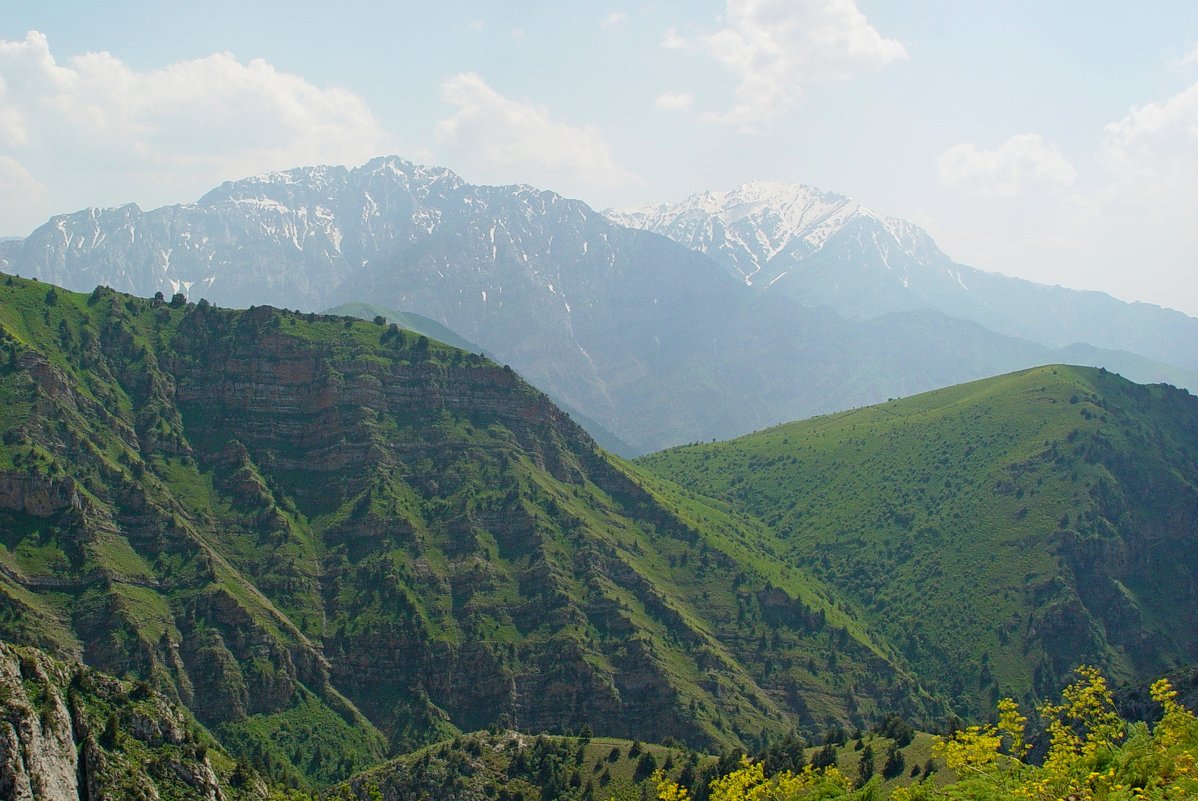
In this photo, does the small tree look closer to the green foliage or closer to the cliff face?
the green foliage

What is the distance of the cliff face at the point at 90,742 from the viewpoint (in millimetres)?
136875

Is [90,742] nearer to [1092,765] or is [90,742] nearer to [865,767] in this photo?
[865,767]

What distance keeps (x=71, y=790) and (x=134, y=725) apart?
2091cm

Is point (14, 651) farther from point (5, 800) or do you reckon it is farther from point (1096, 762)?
point (1096, 762)

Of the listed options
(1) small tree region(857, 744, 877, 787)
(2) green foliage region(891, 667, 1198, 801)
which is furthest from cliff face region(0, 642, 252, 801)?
(2) green foliage region(891, 667, 1198, 801)

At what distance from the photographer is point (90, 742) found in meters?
153

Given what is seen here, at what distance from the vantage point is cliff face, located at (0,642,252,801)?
449ft

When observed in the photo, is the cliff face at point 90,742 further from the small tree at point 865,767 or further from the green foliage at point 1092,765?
the green foliage at point 1092,765

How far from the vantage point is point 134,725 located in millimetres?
164750

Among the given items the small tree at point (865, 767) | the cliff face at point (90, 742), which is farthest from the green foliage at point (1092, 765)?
the cliff face at point (90, 742)

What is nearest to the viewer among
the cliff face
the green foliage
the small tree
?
the green foliage

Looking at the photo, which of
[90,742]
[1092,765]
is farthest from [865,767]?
[90,742]

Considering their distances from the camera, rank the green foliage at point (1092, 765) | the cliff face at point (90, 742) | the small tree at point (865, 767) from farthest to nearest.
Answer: the small tree at point (865, 767) → the cliff face at point (90, 742) → the green foliage at point (1092, 765)

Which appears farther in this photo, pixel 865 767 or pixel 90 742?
pixel 865 767
